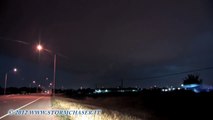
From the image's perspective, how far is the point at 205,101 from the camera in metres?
56.0

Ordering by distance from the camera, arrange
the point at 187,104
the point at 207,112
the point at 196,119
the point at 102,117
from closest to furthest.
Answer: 1. the point at 102,117
2. the point at 196,119
3. the point at 207,112
4. the point at 187,104

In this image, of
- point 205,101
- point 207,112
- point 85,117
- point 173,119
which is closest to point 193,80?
point 205,101

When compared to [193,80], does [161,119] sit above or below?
below

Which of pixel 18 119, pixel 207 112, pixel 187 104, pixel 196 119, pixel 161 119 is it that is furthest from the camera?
pixel 187 104

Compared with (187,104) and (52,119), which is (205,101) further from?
(52,119)

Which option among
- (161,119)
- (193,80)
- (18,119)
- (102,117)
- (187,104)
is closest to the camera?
(102,117)

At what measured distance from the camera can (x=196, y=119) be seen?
124 feet

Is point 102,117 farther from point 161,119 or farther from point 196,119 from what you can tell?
point 196,119

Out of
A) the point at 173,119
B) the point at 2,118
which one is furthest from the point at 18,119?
the point at 173,119

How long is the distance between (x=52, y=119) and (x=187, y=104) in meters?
41.2

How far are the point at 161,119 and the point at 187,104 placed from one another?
23151 millimetres

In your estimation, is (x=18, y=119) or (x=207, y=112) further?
(x=207, y=112)

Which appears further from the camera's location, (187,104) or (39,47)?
(187,104)

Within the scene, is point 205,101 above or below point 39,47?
below
